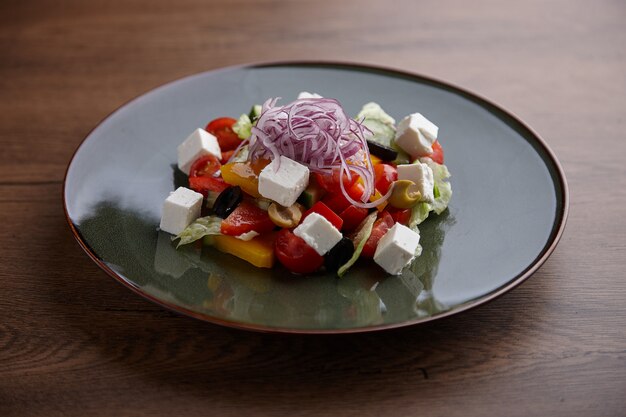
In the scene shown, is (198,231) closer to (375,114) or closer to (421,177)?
(421,177)

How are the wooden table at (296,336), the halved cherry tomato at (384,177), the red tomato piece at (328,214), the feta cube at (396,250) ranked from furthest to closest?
1. the halved cherry tomato at (384,177)
2. the red tomato piece at (328,214)
3. the feta cube at (396,250)
4. the wooden table at (296,336)

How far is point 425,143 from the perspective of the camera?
3.42m

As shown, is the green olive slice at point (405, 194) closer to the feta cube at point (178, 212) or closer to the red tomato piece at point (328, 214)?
the red tomato piece at point (328, 214)

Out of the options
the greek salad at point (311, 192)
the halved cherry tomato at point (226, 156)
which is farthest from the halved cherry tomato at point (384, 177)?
the halved cherry tomato at point (226, 156)

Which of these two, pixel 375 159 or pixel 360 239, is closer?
pixel 360 239

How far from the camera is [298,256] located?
9.39 feet

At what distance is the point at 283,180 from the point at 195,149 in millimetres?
569

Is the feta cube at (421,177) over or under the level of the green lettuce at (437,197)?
over

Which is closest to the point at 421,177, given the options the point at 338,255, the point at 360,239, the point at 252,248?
the point at 360,239

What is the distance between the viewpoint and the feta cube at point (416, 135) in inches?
134

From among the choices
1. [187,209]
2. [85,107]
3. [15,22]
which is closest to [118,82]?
[85,107]

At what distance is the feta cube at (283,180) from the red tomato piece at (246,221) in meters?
0.10

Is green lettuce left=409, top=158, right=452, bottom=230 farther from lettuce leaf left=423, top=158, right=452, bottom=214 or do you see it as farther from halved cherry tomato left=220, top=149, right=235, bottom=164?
halved cherry tomato left=220, top=149, right=235, bottom=164

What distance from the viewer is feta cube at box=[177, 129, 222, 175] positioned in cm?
336
